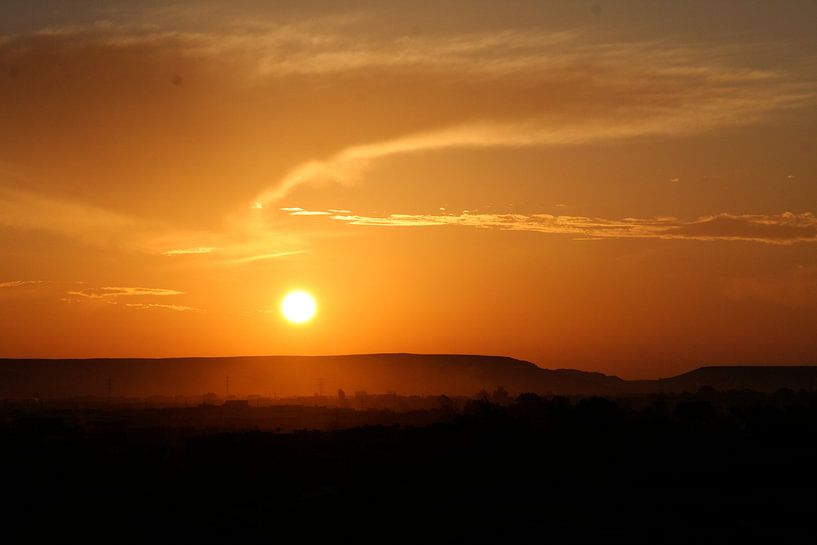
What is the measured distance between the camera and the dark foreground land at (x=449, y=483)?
111 feet

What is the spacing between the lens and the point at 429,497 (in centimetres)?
4028

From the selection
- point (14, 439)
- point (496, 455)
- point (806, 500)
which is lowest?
point (806, 500)

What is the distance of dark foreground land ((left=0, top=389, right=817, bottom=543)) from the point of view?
111 feet

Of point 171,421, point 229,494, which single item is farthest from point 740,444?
point 171,421

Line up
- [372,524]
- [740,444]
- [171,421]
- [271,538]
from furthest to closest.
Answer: [171,421]
[740,444]
[372,524]
[271,538]

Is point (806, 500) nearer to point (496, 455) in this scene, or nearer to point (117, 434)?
point (496, 455)

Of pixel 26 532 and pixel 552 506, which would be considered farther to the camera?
pixel 552 506

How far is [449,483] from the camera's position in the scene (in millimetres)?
43781

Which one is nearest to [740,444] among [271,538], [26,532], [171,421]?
[271,538]

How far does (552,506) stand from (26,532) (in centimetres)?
1832

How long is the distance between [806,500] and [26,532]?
27878mm

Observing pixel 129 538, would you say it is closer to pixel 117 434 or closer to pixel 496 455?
pixel 496 455

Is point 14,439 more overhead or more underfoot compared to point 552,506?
more overhead

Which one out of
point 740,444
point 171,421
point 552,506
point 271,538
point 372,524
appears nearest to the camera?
point 271,538
